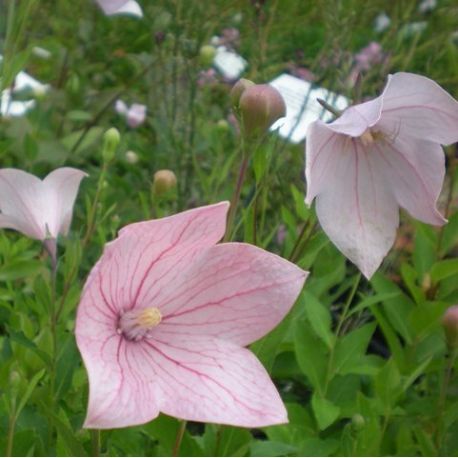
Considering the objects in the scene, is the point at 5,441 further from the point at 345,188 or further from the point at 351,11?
the point at 351,11

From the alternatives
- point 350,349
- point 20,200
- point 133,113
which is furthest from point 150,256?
point 133,113

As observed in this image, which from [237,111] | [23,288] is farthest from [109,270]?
[23,288]

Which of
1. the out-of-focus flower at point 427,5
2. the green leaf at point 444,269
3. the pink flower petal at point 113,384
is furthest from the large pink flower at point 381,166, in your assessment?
the out-of-focus flower at point 427,5

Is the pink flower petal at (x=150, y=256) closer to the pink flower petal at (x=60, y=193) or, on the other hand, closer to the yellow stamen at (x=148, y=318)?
the yellow stamen at (x=148, y=318)

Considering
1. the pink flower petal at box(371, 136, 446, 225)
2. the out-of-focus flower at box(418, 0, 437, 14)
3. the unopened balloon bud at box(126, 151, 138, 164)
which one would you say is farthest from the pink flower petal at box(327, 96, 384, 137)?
the out-of-focus flower at box(418, 0, 437, 14)

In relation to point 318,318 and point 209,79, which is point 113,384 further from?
point 209,79

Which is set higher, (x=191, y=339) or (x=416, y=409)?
(x=191, y=339)
